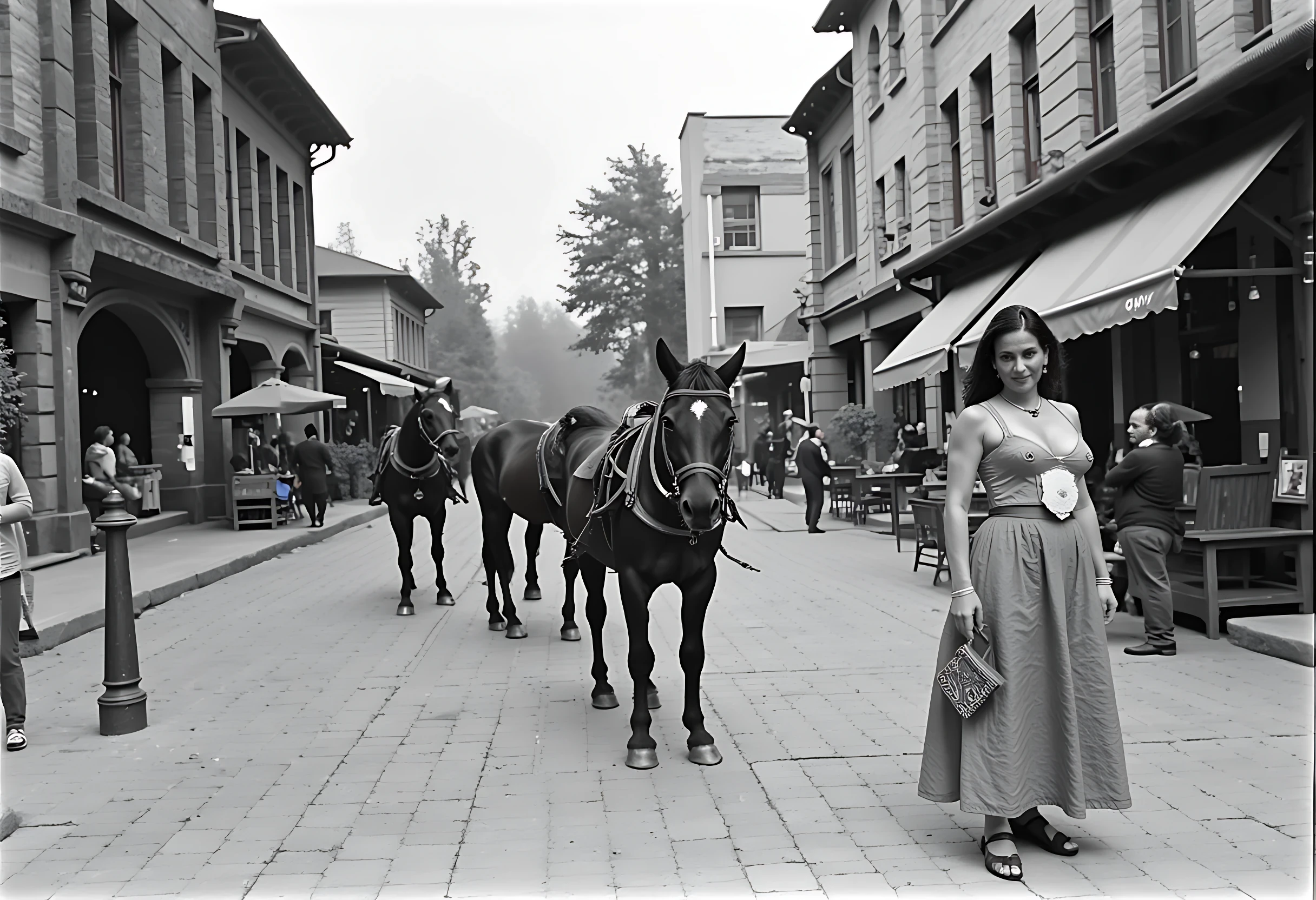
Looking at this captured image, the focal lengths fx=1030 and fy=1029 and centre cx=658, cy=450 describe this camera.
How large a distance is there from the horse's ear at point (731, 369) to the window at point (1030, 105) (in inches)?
467

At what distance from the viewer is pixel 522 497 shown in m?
8.11

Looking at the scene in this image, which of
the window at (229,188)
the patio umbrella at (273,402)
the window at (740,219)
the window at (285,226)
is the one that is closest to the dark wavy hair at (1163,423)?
the patio umbrella at (273,402)

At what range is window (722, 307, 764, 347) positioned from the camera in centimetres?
4059

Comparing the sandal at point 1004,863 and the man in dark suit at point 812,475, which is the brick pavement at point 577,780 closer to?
the sandal at point 1004,863

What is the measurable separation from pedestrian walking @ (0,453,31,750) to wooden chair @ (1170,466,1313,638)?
7.61m

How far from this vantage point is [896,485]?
14336mm

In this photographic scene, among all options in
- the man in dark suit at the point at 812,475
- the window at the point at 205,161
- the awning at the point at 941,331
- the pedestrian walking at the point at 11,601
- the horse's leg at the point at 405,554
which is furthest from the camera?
the window at the point at 205,161

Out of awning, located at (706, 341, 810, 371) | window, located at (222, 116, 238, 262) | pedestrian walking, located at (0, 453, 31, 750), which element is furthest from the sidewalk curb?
awning, located at (706, 341, 810, 371)

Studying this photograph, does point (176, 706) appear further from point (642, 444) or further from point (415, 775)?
point (642, 444)

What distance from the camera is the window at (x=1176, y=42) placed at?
36.2 ft

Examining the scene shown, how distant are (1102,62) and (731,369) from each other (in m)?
10.8

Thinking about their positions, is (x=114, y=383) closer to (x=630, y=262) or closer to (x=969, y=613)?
(x=969, y=613)

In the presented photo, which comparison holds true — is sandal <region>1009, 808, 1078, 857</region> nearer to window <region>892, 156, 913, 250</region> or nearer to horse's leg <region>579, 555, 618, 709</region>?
horse's leg <region>579, 555, 618, 709</region>

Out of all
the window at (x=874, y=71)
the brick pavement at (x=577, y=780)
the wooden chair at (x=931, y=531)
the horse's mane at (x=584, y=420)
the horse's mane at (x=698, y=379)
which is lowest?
the brick pavement at (x=577, y=780)
